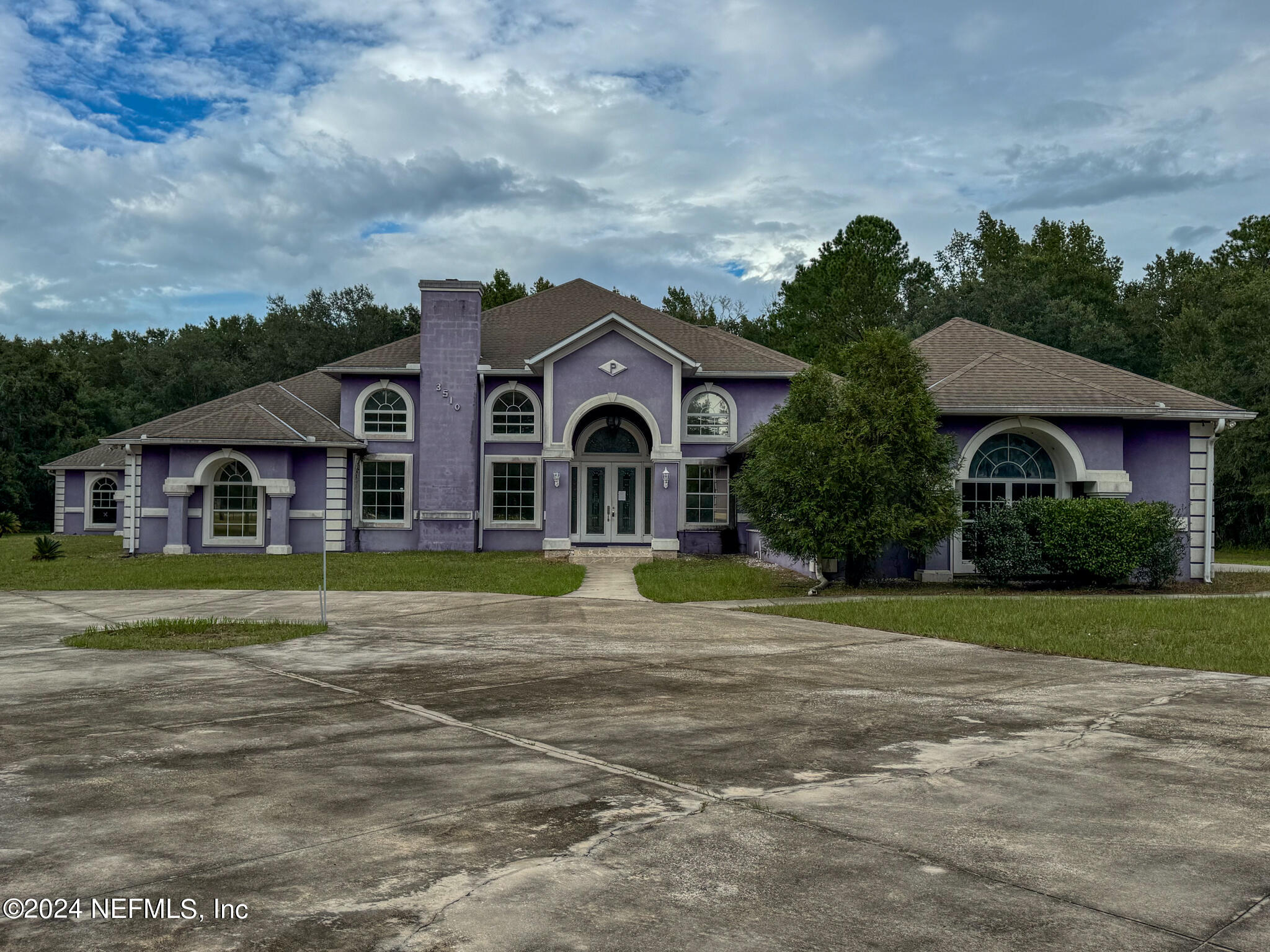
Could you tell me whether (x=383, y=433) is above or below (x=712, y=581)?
above

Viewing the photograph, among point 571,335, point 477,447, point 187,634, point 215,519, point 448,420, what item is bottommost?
point 187,634

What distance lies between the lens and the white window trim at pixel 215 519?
28.3m

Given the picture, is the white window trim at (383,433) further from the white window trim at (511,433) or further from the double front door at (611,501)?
the double front door at (611,501)

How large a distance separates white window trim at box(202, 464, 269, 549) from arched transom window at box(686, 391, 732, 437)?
12.3 meters

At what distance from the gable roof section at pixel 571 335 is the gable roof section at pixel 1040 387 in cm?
603

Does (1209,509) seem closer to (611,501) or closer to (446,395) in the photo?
(611,501)

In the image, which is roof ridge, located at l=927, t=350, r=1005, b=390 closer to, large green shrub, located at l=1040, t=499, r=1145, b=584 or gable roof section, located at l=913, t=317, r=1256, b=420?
gable roof section, located at l=913, t=317, r=1256, b=420

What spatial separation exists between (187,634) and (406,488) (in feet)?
55.9

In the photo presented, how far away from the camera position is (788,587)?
64.0 ft

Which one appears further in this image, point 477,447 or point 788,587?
point 477,447

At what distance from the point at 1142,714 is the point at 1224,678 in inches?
93.9

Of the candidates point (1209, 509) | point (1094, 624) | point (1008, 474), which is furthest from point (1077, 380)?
point (1094, 624)

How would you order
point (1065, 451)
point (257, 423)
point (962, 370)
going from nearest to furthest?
point (1065, 451) → point (962, 370) → point (257, 423)
